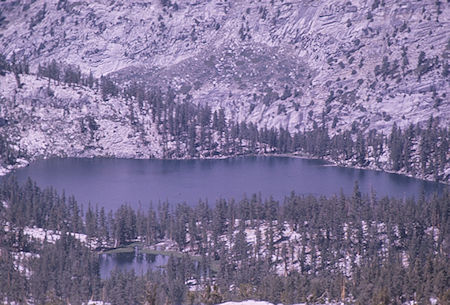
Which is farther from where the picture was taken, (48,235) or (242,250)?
(48,235)

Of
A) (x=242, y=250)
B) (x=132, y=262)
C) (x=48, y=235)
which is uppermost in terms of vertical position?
(x=48, y=235)

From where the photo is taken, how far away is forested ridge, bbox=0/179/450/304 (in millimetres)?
108312

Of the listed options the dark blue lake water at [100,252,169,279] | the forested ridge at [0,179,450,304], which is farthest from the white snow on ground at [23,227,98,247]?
the dark blue lake water at [100,252,169,279]

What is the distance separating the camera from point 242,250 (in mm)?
136125

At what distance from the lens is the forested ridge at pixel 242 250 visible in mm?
108312

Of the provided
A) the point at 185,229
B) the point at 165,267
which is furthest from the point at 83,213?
the point at 165,267

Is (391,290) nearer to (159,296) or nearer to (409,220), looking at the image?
(159,296)

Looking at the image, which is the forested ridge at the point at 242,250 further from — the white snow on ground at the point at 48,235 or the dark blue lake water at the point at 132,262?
the dark blue lake water at the point at 132,262

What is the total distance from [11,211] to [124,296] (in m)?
50.8

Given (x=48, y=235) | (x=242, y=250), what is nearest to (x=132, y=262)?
(x=48, y=235)

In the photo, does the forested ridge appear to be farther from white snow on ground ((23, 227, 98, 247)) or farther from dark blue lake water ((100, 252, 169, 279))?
dark blue lake water ((100, 252, 169, 279))

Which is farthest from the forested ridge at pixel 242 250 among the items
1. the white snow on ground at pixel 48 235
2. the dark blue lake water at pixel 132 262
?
the dark blue lake water at pixel 132 262

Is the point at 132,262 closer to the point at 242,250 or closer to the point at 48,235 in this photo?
the point at 48,235

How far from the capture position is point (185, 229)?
498 feet
